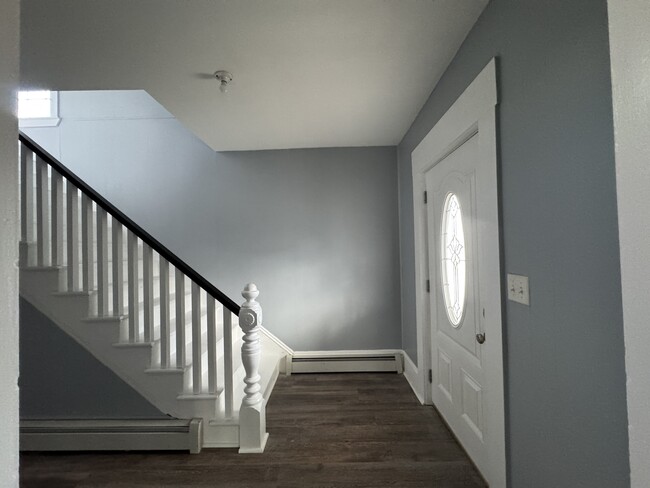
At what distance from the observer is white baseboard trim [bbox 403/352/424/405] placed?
273 cm

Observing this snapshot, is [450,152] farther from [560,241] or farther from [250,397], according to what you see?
[250,397]

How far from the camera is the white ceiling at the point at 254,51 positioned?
5.00 ft

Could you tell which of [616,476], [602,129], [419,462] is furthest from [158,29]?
[419,462]

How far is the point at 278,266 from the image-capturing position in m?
3.59

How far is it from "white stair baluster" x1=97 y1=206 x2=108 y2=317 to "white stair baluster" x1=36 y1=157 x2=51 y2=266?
1.20 ft

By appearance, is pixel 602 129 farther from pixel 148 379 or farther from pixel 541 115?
pixel 148 379

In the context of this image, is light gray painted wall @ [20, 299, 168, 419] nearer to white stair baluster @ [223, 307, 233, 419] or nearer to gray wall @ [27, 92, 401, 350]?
white stair baluster @ [223, 307, 233, 419]

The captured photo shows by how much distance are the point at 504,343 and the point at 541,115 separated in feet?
3.06

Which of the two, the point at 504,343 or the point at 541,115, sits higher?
the point at 541,115

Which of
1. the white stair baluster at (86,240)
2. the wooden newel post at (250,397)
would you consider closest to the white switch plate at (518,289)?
the wooden newel post at (250,397)

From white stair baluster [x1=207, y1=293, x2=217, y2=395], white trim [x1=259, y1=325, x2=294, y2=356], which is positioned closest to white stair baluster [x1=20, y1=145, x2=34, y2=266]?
white stair baluster [x1=207, y1=293, x2=217, y2=395]

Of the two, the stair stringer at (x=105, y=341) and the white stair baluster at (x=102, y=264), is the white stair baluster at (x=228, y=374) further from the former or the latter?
the white stair baluster at (x=102, y=264)

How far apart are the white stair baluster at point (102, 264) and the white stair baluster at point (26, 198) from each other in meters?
0.48

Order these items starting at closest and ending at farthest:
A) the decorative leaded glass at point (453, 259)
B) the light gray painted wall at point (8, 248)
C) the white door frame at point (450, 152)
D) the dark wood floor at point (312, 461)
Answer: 1. the light gray painted wall at point (8, 248)
2. the white door frame at point (450, 152)
3. the dark wood floor at point (312, 461)
4. the decorative leaded glass at point (453, 259)
